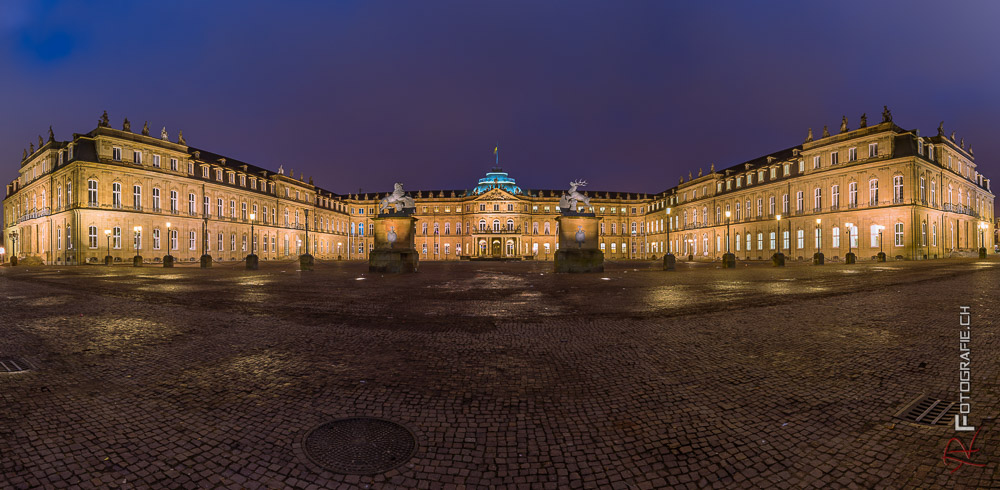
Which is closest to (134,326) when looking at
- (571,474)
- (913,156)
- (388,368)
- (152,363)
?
(152,363)

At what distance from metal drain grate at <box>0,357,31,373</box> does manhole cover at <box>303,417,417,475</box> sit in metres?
4.63

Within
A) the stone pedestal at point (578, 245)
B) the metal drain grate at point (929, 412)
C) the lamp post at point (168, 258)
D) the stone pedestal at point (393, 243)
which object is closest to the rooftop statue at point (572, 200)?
the stone pedestal at point (578, 245)

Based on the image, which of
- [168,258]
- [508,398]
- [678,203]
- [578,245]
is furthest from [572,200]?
[678,203]

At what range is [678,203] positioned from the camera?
8475cm

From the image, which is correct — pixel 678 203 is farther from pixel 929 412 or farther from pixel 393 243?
pixel 929 412

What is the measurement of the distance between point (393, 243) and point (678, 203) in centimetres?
7271

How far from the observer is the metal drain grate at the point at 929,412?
11.3ft

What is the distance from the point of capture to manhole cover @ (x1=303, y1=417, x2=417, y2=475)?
2867mm

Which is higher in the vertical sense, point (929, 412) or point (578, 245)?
point (578, 245)

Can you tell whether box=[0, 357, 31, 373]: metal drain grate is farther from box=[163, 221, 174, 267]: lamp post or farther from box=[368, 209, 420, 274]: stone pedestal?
box=[163, 221, 174, 267]: lamp post

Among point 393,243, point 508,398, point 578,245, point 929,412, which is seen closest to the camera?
point 929,412

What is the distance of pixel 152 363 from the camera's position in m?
5.30

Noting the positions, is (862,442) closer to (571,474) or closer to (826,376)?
(826,376)

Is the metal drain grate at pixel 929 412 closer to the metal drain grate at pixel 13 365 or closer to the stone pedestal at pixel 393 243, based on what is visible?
the metal drain grate at pixel 13 365
